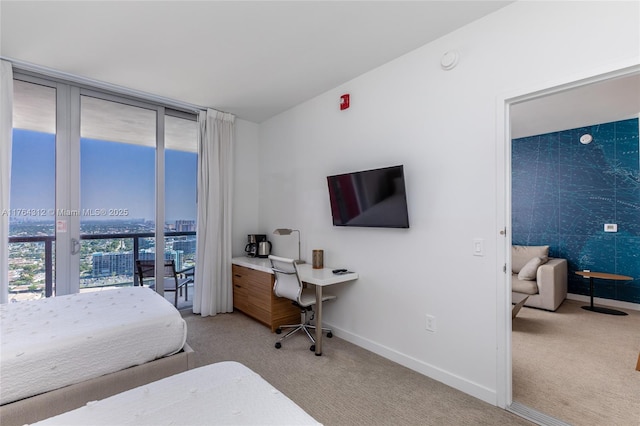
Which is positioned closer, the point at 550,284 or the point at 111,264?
the point at 111,264

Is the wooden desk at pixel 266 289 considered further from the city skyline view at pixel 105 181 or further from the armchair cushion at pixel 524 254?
the armchair cushion at pixel 524 254

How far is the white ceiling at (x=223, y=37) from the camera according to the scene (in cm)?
214

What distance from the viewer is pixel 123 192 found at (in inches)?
145

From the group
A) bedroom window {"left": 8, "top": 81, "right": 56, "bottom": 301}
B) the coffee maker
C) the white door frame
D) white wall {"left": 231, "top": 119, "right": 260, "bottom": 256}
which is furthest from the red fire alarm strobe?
bedroom window {"left": 8, "top": 81, "right": 56, "bottom": 301}

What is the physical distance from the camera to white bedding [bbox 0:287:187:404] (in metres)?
1.64

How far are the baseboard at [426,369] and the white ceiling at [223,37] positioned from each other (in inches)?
109

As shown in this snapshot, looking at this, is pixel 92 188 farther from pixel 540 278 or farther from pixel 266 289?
pixel 540 278

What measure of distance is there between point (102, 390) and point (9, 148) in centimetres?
257

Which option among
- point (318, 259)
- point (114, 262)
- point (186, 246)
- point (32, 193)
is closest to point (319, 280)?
point (318, 259)

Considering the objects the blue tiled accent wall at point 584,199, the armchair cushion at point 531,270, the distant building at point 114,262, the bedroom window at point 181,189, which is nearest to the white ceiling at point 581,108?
the blue tiled accent wall at point 584,199

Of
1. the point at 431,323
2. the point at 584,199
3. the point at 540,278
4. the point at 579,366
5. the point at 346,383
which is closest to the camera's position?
the point at 346,383

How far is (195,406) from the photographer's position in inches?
46.0

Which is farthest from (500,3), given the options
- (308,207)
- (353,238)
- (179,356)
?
(179,356)

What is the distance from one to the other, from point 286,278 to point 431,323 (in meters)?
1.45
